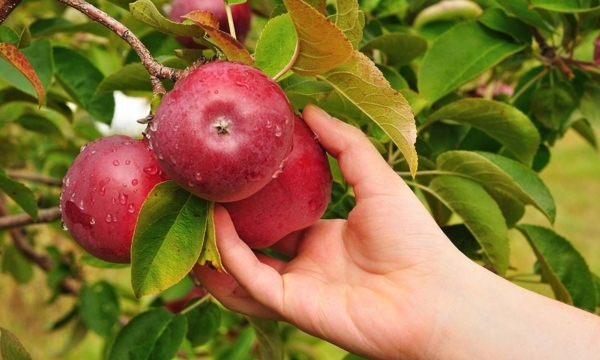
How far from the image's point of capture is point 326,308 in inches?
38.6

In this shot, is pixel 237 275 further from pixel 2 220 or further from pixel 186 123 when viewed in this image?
pixel 2 220

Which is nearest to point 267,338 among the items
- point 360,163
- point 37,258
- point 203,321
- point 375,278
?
point 203,321

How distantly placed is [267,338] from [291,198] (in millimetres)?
458

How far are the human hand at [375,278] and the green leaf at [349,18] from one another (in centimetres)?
15

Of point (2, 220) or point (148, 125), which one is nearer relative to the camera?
point (148, 125)

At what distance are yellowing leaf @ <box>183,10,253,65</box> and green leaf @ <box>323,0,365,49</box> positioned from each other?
0.11 m

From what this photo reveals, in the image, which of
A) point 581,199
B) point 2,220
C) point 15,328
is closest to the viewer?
point 2,220

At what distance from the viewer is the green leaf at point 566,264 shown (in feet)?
4.07

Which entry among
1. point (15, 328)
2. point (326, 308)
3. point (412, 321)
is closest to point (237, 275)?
point (326, 308)

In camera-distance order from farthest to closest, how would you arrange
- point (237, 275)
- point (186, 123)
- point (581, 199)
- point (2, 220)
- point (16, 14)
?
point (581, 199) < point (16, 14) < point (2, 220) < point (237, 275) < point (186, 123)

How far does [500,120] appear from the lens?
3.78 feet

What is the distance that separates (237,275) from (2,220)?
2.18 ft

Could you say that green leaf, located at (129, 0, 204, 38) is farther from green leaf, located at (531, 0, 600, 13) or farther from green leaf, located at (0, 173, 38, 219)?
green leaf, located at (531, 0, 600, 13)

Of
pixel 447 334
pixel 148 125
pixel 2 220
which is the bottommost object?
pixel 2 220
